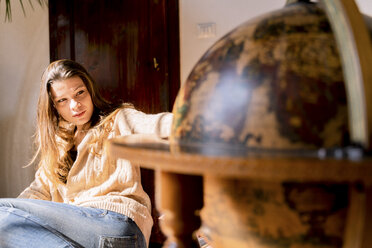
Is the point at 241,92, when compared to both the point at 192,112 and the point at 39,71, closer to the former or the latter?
the point at 192,112

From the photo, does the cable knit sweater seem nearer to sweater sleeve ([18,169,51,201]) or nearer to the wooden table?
sweater sleeve ([18,169,51,201])

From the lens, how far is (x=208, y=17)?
2.54 metres

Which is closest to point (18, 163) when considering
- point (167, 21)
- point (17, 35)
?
point (17, 35)

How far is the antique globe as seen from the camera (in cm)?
44

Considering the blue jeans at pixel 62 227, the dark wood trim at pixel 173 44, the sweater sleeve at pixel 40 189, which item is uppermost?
the dark wood trim at pixel 173 44

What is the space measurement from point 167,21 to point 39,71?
1.35m

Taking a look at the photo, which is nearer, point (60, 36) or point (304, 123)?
point (304, 123)

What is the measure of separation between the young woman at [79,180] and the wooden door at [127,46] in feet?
3.01

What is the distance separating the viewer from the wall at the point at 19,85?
3.23 meters

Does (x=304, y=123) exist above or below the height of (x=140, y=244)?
above

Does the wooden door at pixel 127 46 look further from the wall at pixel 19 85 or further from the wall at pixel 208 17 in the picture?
the wall at pixel 19 85

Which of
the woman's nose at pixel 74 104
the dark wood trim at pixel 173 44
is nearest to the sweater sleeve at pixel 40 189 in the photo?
the woman's nose at pixel 74 104

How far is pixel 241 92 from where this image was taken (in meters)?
0.47

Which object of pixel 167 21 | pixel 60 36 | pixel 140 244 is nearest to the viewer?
pixel 140 244
